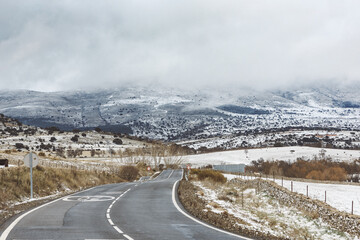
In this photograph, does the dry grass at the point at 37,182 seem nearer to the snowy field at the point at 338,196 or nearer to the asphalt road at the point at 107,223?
the asphalt road at the point at 107,223

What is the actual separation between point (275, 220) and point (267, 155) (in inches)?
4530

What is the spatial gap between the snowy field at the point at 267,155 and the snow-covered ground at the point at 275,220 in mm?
88396

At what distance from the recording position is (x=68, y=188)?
3183 centimetres

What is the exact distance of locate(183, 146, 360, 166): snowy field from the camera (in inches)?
4901

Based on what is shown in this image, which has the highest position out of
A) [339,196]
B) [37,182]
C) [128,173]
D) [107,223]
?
[37,182]

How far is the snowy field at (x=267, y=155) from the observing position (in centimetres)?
12447

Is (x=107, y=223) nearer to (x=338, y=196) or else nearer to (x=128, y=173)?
(x=338, y=196)

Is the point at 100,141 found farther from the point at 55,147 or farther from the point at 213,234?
the point at 213,234

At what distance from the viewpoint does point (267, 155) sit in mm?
134750

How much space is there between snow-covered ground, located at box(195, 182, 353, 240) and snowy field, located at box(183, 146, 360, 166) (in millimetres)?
88396

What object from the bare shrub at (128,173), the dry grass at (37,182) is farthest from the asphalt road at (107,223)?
the bare shrub at (128,173)

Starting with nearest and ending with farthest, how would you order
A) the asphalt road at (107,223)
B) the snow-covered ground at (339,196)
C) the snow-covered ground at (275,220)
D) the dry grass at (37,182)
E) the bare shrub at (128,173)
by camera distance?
1. the asphalt road at (107,223)
2. the snow-covered ground at (275,220)
3. the dry grass at (37,182)
4. the snow-covered ground at (339,196)
5. the bare shrub at (128,173)

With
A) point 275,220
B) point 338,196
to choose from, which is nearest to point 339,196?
point 338,196

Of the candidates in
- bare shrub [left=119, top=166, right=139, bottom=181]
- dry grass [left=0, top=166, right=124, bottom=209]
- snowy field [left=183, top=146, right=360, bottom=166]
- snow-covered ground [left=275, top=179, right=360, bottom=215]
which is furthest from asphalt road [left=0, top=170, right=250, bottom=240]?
snowy field [left=183, top=146, right=360, bottom=166]
